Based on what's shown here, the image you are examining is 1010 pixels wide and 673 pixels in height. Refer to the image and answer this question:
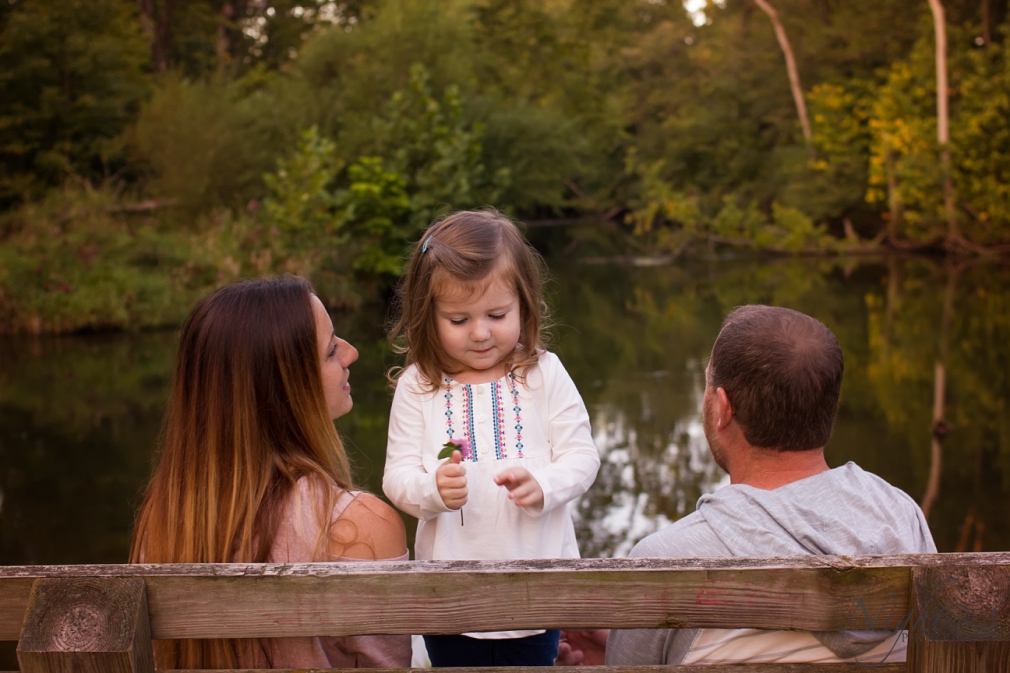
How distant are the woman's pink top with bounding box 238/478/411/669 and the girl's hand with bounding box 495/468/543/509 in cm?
26

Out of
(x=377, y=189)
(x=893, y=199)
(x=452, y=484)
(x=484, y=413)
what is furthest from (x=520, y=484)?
(x=893, y=199)

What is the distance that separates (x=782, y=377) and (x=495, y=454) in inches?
28.9

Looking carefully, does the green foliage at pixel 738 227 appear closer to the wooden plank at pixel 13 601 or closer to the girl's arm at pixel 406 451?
the girl's arm at pixel 406 451

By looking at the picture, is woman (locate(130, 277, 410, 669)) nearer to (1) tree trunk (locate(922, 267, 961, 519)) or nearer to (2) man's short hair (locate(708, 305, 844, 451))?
(2) man's short hair (locate(708, 305, 844, 451))

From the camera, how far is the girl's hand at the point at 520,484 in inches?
78.2

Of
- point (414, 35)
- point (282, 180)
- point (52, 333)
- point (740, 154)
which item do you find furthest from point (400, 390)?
point (740, 154)

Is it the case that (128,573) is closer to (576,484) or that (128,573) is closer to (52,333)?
(576,484)

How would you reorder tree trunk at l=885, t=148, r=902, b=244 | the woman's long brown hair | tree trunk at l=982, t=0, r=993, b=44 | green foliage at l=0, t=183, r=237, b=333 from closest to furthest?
the woman's long brown hair → green foliage at l=0, t=183, r=237, b=333 → tree trunk at l=982, t=0, r=993, b=44 → tree trunk at l=885, t=148, r=902, b=244

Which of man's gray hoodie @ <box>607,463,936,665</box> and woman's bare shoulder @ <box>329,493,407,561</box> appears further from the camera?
woman's bare shoulder @ <box>329,493,407,561</box>

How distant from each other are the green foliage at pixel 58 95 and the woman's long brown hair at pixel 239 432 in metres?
15.5

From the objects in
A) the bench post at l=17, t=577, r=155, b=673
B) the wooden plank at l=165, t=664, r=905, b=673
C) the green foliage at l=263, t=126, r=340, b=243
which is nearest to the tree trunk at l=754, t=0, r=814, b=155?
the green foliage at l=263, t=126, r=340, b=243

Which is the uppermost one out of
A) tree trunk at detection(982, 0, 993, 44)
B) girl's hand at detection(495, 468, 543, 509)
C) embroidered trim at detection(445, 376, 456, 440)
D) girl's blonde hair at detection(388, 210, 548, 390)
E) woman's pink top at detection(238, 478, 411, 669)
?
tree trunk at detection(982, 0, 993, 44)

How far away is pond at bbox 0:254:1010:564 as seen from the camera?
530cm

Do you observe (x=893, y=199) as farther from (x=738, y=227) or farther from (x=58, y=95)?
(x=58, y=95)
